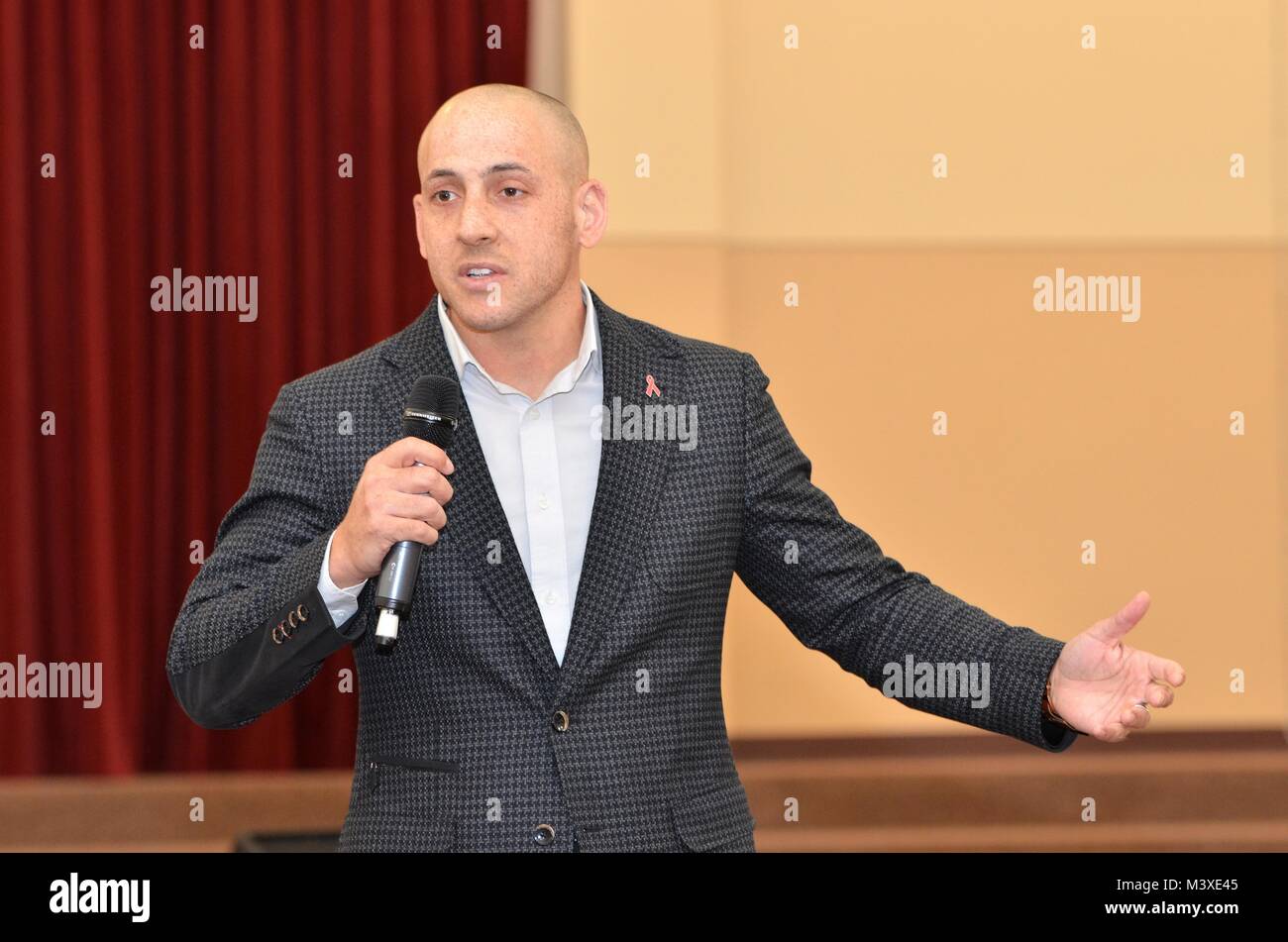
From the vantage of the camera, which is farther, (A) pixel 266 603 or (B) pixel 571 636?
(B) pixel 571 636

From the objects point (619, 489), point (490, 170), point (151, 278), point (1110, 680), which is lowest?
point (1110, 680)

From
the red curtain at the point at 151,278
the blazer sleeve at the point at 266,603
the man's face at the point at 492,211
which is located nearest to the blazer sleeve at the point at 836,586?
the man's face at the point at 492,211

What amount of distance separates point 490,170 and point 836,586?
2.37ft

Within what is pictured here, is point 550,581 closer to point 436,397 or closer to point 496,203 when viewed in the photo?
point 436,397

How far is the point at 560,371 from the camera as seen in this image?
1972 mm

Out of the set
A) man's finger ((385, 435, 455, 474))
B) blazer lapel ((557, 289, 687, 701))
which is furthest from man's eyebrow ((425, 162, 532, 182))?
man's finger ((385, 435, 455, 474))

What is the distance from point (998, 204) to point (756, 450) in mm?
2723

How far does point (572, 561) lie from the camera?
1842mm

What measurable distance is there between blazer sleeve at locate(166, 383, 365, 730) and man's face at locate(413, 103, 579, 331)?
0.90ft

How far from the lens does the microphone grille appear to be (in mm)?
1594

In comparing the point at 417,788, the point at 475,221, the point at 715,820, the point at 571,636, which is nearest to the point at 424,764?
the point at 417,788

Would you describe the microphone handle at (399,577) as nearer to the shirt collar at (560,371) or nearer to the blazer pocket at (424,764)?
the blazer pocket at (424,764)

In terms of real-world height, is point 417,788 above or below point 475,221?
below

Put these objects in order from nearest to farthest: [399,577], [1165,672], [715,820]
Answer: [399,577] → [1165,672] → [715,820]
